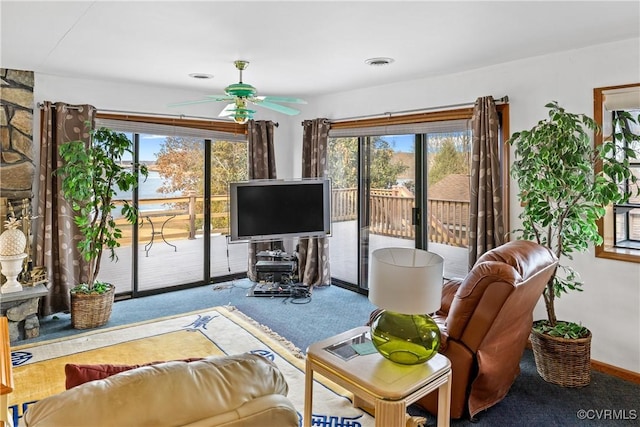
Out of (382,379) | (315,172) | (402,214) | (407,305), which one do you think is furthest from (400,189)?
(382,379)

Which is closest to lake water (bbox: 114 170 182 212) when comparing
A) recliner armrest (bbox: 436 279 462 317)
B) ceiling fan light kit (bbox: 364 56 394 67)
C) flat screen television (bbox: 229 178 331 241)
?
flat screen television (bbox: 229 178 331 241)

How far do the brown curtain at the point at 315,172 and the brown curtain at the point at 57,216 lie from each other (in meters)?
2.42

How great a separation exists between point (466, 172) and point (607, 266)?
1.40 metres

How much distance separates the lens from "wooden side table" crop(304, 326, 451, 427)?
1.68 meters

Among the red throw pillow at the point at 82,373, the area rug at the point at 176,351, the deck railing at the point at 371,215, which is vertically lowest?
the area rug at the point at 176,351

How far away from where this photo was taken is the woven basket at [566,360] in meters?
2.82

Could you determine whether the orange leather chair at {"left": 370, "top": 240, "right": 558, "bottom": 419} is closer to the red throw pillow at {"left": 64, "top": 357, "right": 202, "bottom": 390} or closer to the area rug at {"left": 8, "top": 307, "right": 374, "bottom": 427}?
the area rug at {"left": 8, "top": 307, "right": 374, "bottom": 427}

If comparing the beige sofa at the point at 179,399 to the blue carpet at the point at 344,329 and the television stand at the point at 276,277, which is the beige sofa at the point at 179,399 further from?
the television stand at the point at 276,277

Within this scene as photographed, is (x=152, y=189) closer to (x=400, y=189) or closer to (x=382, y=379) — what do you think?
(x=400, y=189)

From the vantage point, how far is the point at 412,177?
4.50 meters

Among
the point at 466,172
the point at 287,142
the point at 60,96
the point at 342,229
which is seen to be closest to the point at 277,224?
the point at 342,229

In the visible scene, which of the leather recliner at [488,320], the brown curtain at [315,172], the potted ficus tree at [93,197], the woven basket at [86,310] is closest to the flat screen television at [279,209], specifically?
the brown curtain at [315,172]

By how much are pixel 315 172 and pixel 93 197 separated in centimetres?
245

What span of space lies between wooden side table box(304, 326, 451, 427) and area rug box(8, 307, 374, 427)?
65cm
